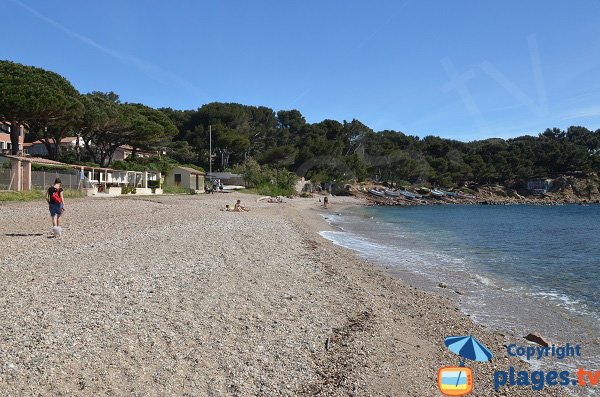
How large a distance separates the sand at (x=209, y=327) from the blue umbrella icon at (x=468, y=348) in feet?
0.51

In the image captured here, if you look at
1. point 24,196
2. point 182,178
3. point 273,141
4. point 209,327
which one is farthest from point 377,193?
point 209,327

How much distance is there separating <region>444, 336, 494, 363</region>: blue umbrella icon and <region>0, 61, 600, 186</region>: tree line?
3353 centimetres

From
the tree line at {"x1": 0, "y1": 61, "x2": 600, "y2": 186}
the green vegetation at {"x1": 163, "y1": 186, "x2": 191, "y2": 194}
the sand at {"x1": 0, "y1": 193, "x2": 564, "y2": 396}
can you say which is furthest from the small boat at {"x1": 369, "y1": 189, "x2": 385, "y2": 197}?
the sand at {"x1": 0, "y1": 193, "x2": 564, "y2": 396}

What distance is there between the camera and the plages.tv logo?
514 cm

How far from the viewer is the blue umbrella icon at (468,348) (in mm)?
6082

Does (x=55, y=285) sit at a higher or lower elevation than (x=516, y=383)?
higher

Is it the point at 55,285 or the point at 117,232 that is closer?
the point at 55,285

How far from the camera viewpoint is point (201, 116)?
243 feet

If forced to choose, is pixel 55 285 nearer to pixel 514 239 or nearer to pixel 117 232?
pixel 117 232

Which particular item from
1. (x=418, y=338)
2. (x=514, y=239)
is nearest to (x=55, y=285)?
(x=418, y=338)

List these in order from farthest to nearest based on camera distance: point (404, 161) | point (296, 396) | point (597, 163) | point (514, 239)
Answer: point (597, 163) < point (404, 161) < point (514, 239) < point (296, 396)

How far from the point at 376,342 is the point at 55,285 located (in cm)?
534

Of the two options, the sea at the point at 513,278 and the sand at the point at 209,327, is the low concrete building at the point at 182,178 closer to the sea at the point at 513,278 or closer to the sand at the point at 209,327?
the sea at the point at 513,278

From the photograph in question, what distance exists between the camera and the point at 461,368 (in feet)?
18.7
